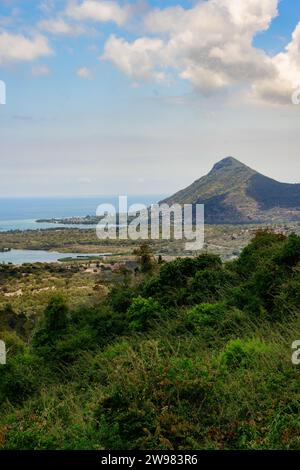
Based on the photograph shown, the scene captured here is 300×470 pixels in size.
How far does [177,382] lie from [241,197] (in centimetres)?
12933

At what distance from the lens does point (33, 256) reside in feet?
301

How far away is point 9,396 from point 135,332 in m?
3.85

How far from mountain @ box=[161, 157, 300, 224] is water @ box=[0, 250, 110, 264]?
40.3 m

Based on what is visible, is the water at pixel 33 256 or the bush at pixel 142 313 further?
the water at pixel 33 256

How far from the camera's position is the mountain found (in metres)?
116

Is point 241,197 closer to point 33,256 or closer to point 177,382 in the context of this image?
point 33,256

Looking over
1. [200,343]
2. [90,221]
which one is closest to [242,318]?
[200,343]

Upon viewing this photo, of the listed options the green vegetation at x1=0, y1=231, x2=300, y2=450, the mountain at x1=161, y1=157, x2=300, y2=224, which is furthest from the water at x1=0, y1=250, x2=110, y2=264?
the green vegetation at x1=0, y1=231, x2=300, y2=450

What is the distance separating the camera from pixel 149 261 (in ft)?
85.8

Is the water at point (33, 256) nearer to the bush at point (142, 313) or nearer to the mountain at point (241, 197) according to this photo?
the mountain at point (241, 197)

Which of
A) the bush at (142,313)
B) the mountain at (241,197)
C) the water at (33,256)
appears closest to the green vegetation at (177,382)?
the bush at (142,313)

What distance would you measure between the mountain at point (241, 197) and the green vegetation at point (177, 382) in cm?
9228

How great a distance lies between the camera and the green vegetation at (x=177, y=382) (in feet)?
15.0
